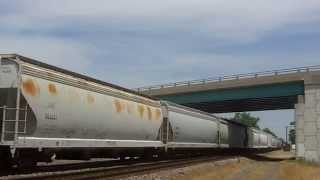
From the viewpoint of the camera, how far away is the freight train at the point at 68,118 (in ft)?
56.5

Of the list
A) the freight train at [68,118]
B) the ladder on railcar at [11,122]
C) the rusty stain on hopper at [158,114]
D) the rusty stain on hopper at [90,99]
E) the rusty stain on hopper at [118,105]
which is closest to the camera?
the ladder on railcar at [11,122]

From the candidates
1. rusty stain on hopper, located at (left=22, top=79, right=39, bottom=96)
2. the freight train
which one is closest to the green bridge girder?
the freight train

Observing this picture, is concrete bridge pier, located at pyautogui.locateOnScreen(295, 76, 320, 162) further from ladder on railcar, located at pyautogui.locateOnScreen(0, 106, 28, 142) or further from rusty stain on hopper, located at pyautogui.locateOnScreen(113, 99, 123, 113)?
ladder on railcar, located at pyautogui.locateOnScreen(0, 106, 28, 142)

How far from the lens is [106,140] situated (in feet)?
76.7

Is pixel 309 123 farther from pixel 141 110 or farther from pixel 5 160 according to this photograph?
pixel 5 160

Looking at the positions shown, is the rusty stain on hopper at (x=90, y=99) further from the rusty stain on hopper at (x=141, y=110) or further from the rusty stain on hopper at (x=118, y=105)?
the rusty stain on hopper at (x=141, y=110)

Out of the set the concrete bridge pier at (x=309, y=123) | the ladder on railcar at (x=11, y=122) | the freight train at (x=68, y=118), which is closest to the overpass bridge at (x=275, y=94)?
the concrete bridge pier at (x=309, y=123)

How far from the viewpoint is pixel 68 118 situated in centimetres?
1981

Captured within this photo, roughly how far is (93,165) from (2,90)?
908cm

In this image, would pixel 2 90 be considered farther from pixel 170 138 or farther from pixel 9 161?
pixel 170 138

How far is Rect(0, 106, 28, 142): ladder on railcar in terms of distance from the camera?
1700 cm

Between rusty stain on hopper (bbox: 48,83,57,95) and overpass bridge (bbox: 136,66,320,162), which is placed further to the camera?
overpass bridge (bbox: 136,66,320,162)

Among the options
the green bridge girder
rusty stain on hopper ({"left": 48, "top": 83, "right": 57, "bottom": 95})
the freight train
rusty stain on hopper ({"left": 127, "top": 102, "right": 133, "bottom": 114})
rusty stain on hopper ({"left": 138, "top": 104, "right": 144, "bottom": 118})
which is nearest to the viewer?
the freight train

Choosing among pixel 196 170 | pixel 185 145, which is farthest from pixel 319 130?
pixel 196 170
